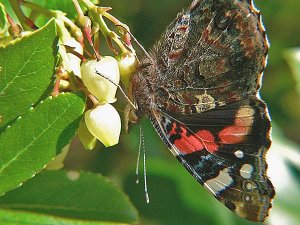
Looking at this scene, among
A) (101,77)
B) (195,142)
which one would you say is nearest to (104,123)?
(101,77)

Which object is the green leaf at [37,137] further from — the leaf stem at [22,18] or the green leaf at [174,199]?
the green leaf at [174,199]

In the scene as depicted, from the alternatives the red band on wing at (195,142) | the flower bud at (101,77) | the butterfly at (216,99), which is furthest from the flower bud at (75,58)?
the red band on wing at (195,142)

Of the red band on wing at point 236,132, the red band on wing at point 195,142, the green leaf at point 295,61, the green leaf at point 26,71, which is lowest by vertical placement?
the green leaf at point 26,71

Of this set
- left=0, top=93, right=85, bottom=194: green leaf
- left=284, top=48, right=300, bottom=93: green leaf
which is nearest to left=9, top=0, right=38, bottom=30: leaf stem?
left=0, top=93, right=85, bottom=194: green leaf

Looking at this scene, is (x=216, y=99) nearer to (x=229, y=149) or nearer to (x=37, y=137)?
(x=229, y=149)

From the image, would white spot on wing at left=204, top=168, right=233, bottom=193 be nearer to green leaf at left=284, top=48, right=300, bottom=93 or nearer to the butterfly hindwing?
the butterfly hindwing
